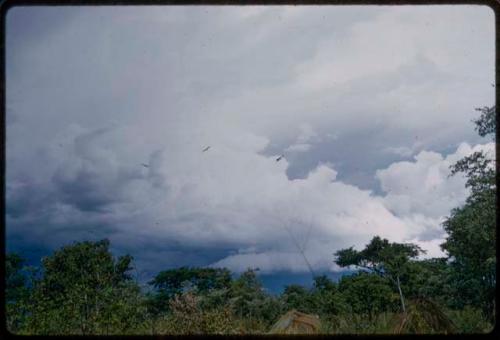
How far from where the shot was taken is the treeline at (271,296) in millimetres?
4312

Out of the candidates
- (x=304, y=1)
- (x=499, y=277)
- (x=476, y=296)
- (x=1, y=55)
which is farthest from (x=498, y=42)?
(x=476, y=296)

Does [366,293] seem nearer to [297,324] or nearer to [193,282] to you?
[193,282]

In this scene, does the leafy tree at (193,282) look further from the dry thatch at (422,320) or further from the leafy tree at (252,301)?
the dry thatch at (422,320)

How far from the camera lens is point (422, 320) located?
10.8ft

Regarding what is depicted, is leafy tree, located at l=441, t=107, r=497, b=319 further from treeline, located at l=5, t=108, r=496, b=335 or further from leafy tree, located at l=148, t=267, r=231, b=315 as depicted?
leafy tree, located at l=148, t=267, r=231, b=315

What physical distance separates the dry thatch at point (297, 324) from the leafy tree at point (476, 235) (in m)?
5.58

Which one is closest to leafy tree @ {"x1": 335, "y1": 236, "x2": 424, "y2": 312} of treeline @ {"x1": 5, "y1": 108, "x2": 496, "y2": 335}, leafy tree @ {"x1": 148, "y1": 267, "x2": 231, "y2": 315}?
treeline @ {"x1": 5, "y1": 108, "x2": 496, "y2": 335}

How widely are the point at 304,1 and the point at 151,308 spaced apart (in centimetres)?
460

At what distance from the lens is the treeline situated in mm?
4312

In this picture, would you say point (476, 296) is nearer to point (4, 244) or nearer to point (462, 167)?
point (462, 167)

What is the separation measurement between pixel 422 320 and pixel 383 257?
7.33 meters

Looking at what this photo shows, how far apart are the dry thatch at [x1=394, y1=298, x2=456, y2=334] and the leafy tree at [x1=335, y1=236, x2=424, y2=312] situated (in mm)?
5724

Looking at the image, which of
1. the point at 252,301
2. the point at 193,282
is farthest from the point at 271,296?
the point at 193,282

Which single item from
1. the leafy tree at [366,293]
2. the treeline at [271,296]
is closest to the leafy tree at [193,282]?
the treeline at [271,296]
